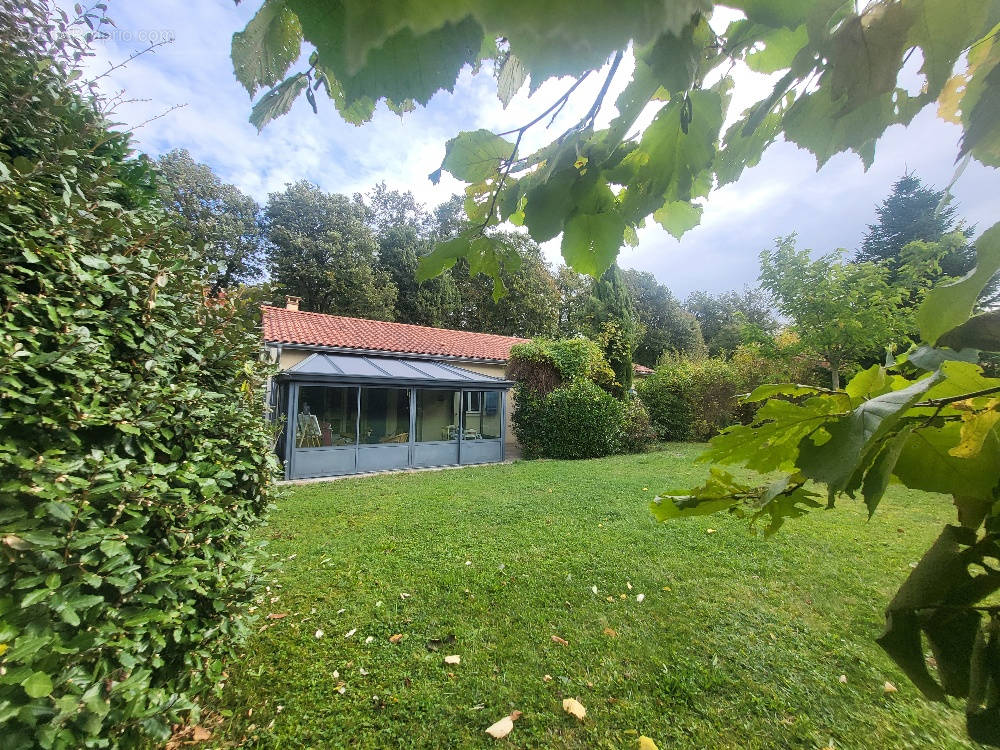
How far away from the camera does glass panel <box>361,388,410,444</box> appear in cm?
1125

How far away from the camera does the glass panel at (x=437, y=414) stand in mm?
12680

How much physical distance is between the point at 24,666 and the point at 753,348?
16792 millimetres

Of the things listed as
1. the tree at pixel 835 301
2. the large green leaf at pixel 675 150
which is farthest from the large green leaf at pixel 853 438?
the tree at pixel 835 301

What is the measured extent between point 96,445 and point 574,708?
9.57 ft

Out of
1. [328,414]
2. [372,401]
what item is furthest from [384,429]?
[328,414]

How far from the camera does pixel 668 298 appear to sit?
34.2 metres

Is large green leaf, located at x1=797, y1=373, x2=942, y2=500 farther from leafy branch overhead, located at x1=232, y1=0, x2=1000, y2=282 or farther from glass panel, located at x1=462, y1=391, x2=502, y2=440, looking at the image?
glass panel, located at x1=462, y1=391, x2=502, y2=440

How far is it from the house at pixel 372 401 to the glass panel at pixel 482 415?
0.03m

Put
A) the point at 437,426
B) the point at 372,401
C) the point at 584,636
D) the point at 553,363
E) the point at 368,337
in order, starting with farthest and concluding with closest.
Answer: the point at 368,337
the point at 553,363
the point at 437,426
the point at 372,401
the point at 584,636

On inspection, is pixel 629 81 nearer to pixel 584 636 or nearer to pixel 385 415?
pixel 584 636

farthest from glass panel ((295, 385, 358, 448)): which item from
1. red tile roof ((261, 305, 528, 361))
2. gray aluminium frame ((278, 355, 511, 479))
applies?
red tile roof ((261, 305, 528, 361))

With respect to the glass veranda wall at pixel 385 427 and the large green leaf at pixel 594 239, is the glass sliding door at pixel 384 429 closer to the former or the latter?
the glass veranda wall at pixel 385 427

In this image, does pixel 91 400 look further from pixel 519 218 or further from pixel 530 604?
pixel 530 604

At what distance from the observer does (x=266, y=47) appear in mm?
679
